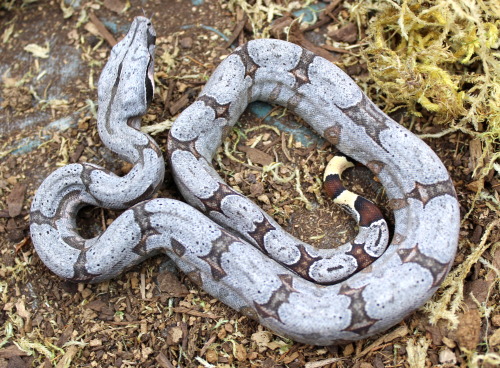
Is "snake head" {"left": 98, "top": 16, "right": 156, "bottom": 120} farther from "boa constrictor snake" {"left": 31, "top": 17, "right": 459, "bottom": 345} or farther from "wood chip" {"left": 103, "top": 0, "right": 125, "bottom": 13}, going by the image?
"wood chip" {"left": 103, "top": 0, "right": 125, "bottom": 13}

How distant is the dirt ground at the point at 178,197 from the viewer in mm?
4953

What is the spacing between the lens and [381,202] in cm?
576

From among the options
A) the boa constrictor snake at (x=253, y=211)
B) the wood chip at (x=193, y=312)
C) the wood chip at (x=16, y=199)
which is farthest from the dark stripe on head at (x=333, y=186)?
the wood chip at (x=16, y=199)

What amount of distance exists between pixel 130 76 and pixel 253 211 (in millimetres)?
2394

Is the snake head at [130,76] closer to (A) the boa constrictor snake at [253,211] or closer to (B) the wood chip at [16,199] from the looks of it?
(A) the boa constrictor snake at [253,211]

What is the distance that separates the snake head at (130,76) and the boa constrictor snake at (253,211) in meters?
0.01

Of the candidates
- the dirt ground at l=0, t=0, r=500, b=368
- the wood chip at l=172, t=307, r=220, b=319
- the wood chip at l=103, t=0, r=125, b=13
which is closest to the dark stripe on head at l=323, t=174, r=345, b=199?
the dirt ground at l=0, t=0, r=500, b=368

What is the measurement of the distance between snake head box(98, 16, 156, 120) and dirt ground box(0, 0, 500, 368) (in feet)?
1.25

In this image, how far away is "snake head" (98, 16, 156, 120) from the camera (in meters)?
6.01

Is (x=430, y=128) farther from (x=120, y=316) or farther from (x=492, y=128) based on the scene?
(x=120, y=316)

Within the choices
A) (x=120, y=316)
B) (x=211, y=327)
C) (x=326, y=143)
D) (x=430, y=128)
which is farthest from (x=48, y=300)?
(x=430, y=128)

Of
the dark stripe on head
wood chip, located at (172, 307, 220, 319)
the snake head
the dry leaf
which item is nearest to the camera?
wood chip, located at (172, 307, 220, 319)

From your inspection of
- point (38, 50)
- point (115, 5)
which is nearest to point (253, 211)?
point (115, 5)

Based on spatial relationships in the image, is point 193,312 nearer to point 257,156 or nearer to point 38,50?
point 257,156
